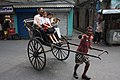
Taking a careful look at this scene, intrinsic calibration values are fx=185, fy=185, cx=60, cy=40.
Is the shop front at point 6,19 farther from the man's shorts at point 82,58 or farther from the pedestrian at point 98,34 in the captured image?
the man's shorts at point 82,58

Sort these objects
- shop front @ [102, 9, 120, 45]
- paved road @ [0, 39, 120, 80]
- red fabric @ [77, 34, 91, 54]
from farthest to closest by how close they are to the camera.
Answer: shop front @ [102, 9, 120, 45]
paved road @ [0, 39, 120, 80]
red fabric @ [77, 34, 91, 54]

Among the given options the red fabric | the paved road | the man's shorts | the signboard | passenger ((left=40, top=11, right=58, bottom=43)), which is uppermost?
the signboard

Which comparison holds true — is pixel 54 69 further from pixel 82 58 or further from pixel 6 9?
pixel 6 9

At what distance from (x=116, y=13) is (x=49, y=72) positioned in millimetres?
6196

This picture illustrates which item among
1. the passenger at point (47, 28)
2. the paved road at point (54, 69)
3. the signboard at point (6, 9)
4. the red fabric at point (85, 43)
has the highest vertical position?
the signboard at point (6, 9)

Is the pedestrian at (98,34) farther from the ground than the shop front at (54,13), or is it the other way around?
the shop front at (54,13)

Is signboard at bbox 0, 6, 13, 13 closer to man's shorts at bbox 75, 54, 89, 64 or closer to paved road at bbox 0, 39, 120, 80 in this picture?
paved road at bbox 0, 39, 120, 80

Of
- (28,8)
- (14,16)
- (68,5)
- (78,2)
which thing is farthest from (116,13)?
(78,2)

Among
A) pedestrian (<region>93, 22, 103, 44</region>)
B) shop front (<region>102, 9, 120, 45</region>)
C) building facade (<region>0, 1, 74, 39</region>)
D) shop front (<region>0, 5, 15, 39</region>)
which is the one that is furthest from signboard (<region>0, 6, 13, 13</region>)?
shop front (<region>102, 9, 120, 45</region>)

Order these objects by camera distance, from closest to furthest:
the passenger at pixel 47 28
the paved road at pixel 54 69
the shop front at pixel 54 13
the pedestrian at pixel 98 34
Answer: the paved road at pixel 54 69
the passenger at pixel 47 28
the pedestrian at pixel 98 34
the shop front at pixel 54 13

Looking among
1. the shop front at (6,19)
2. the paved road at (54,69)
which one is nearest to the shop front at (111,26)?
the paved road at (54,69)

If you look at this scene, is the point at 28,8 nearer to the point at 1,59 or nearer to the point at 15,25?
the point at 15,25

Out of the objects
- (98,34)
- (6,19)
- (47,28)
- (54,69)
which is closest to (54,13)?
(6,19)

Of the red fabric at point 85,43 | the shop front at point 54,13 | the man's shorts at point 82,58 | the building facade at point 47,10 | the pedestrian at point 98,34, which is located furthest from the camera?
the shop front at point 54,13
